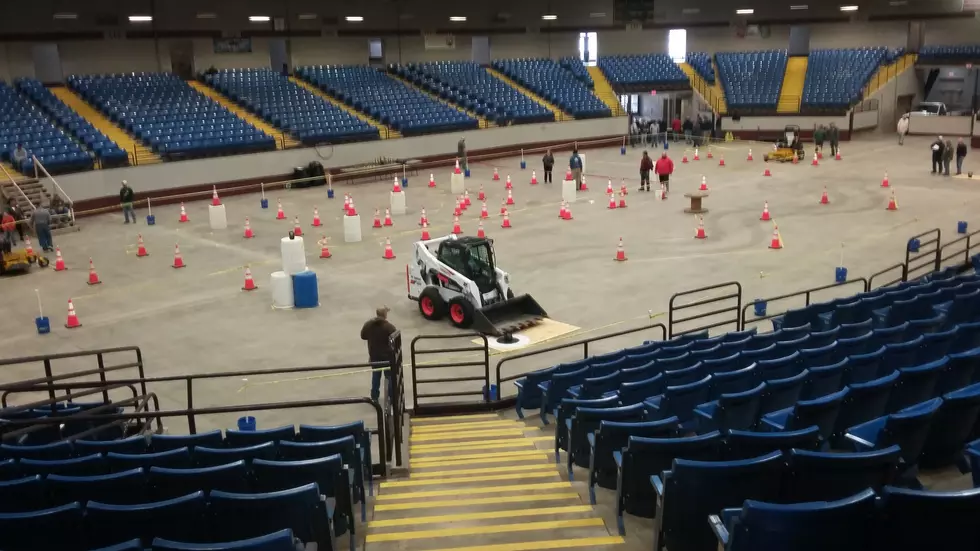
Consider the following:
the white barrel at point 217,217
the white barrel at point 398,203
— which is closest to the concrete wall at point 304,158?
the white barrel at point 217,217

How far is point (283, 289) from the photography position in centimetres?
1759

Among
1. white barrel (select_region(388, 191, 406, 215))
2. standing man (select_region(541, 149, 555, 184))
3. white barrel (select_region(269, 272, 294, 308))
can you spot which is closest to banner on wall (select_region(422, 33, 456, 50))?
standing man (select_region(541, 149, 555, 184))

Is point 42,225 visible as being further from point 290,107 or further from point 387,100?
point 387,100

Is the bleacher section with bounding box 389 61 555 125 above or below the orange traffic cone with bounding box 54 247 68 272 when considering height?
above

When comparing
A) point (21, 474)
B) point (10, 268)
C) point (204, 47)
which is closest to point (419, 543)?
point (21, 474)

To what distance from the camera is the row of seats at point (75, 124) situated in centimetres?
3084

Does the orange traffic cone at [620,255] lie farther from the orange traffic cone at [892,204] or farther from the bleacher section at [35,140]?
the bleacher section at [35,140]

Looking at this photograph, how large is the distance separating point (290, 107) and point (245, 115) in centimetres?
204

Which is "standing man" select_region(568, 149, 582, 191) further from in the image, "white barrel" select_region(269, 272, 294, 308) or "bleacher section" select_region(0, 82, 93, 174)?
"bleacher section" select_region(0, 82, 93, 174)

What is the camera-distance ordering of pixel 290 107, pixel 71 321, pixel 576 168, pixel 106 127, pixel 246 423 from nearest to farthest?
1. pixel 246 423
2. pixel 71 321
3. pixel 576 168
4. pixel 106 127
5. pixel 290 107

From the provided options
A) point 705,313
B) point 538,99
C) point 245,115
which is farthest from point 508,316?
point 538,99

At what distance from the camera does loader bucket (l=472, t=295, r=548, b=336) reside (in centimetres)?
1553

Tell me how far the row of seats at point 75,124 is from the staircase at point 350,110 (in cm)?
1147

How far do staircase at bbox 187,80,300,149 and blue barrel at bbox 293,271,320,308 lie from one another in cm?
1923
